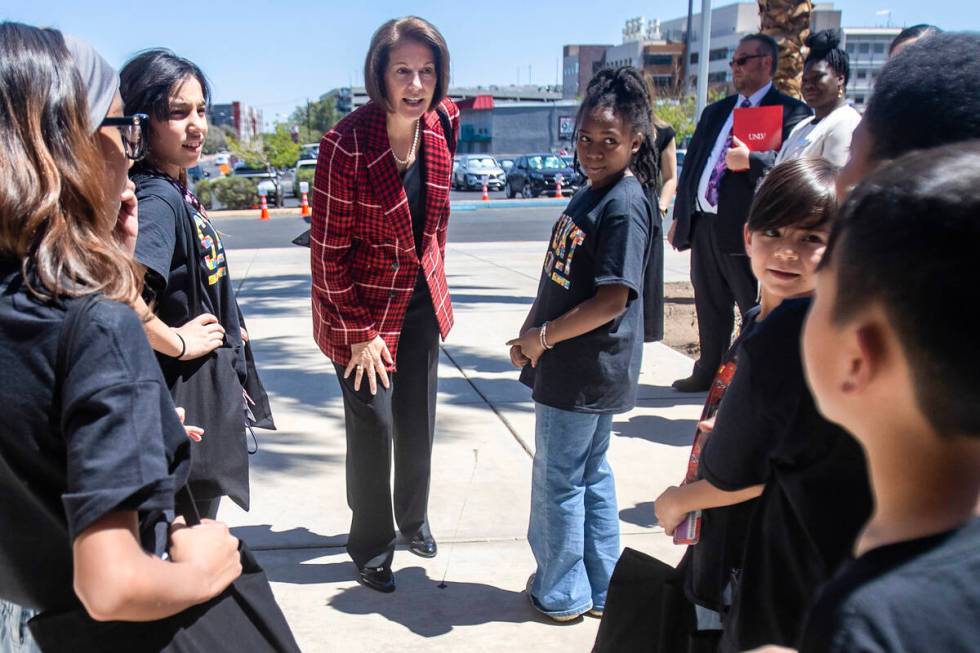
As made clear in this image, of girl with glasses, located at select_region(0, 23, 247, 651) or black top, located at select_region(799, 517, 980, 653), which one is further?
girl with glasses, located at select_region(0, 23, 247, 651)

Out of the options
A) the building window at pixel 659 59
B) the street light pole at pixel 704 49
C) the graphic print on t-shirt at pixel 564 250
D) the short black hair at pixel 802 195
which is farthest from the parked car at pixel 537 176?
the building window at pixel 659 59

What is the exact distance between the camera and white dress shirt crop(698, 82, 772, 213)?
17.4ft

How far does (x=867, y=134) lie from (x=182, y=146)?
208cm

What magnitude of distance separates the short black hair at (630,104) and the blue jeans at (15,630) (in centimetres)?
214

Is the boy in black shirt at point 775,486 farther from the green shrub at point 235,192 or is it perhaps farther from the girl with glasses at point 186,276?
the green shrub at point 235,192

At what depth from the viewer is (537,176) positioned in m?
32.0

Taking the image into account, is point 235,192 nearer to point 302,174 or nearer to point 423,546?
point 302,174

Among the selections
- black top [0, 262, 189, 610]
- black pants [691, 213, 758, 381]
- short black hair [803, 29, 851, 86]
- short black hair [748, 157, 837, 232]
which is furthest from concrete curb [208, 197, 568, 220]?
black top [0, 262, 189, 610]

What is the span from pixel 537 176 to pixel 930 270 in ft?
104

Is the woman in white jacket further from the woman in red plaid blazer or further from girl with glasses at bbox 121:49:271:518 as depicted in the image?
girl with glasses at bbox 121:49:271:518

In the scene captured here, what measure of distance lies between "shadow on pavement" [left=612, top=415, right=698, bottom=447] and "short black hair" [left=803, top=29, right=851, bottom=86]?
7.01 feet

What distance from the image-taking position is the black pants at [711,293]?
5.36 metres

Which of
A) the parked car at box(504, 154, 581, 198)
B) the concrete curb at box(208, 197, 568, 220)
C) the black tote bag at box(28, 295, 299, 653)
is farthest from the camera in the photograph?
the parked car at box(504, 154, 581, 198)

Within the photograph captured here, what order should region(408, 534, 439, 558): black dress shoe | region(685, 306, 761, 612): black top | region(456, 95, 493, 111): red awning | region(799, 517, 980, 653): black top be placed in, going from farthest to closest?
region(456, 95, 493, 111): red awning → region(408, 534, 439, 558): black dress shoe → region(685, 306, 761, 612): black top → region(799, 517, 980, 653): black top
